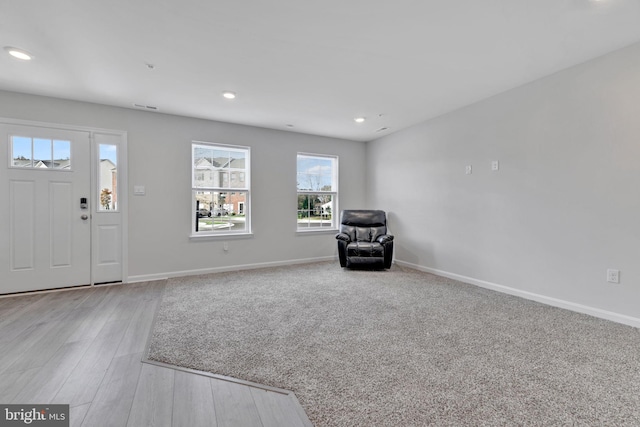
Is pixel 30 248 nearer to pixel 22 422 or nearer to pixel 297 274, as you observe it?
pixel 22 422

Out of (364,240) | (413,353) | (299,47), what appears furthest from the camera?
(364,240)

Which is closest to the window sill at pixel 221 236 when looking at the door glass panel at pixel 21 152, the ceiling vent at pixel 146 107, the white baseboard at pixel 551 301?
the ceiling vent at pixel 146 107

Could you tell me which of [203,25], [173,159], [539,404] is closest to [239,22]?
[203,25]

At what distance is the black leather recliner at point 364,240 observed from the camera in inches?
174

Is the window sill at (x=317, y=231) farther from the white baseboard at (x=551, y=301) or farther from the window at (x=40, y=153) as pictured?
the window at (x=40, y=153)

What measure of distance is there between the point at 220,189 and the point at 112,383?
10.4ft

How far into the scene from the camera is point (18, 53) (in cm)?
245

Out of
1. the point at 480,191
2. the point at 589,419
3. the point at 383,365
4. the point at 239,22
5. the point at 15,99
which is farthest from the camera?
the point at 480,191

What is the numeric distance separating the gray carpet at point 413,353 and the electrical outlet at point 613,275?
39 centimetres

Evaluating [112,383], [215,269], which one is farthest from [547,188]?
[215,269]

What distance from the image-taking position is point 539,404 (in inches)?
57.3

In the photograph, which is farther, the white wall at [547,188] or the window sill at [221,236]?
the window sill at [221,236]

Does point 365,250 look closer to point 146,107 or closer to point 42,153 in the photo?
point 146,107

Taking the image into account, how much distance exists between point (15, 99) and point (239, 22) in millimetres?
3253
